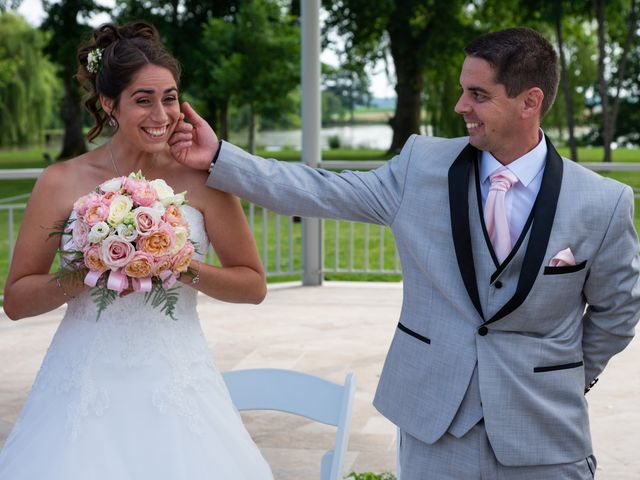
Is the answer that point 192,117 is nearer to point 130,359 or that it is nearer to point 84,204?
point 84,204

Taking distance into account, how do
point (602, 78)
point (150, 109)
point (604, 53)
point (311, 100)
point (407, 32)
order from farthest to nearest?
1. point (604, 53)
2. point (602, 78)
3. point (407, 32)
4. point (311, 100)
5. point (150, 109)

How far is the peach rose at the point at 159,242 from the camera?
105 inches

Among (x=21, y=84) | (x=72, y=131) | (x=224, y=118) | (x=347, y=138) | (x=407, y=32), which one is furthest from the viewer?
(x=347, y=138)

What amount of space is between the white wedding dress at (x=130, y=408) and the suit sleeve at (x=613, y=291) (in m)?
1.04

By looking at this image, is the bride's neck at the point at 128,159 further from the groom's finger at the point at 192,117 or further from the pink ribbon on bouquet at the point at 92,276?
the pink ribbon on bouquet at the point at 92,276

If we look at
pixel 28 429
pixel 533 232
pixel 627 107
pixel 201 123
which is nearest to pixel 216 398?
pixel 28 429

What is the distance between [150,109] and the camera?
3.08 metres

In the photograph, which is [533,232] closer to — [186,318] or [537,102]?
[537,102]

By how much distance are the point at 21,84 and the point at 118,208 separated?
33152 millimetres

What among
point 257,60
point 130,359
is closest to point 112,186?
point 130,359

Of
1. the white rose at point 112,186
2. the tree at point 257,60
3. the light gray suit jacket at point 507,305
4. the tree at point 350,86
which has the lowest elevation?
the tree at point 350,86

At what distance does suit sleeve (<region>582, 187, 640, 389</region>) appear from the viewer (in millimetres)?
2668

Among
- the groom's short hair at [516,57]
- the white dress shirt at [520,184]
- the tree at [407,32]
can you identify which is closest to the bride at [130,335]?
the white dress shirt at [520,184]

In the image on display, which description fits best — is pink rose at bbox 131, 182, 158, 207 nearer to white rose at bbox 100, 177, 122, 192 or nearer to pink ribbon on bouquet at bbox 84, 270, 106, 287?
white rose at bbox 100, 177, 122, 192
